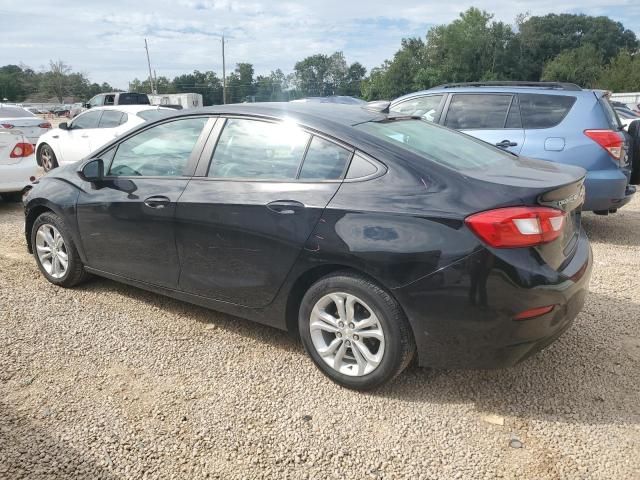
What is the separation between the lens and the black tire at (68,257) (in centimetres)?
408

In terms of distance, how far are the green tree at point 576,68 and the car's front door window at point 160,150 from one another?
268 ft

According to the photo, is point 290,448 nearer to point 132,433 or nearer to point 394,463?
point 394,463

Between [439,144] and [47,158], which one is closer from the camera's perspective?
[439,144]

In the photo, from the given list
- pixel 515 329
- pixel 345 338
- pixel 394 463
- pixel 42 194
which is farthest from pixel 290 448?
pixel 42 194

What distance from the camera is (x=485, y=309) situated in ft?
7.99

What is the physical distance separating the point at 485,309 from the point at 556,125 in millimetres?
4065

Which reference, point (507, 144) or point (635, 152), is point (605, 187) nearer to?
point (635, 152)

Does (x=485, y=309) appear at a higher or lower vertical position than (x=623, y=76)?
higher

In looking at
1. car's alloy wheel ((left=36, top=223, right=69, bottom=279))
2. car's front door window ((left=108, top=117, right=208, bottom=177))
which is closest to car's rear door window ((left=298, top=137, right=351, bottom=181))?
car's front door window ((left=108, top=117, right=208, bottom=177))

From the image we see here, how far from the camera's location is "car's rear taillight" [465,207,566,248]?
7.87ft

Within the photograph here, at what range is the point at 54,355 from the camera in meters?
3.24

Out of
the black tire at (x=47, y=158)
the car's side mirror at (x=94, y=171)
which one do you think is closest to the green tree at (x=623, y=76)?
the black tire at (x=47, y=158)

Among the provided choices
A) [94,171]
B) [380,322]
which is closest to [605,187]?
[380,322]

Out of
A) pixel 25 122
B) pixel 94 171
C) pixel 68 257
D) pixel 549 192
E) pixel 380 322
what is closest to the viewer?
pixel 549 192
